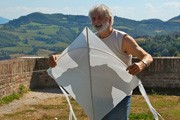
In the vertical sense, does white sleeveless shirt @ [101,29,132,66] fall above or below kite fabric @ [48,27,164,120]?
above

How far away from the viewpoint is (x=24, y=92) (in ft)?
44.5

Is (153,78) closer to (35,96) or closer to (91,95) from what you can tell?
(35,96)

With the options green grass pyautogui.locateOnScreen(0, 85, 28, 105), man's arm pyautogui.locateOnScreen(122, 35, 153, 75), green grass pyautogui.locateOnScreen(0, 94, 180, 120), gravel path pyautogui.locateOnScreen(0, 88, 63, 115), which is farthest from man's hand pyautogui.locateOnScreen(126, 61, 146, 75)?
green grass pyautogui.locateOnScreen(0, 85, 28, 105)

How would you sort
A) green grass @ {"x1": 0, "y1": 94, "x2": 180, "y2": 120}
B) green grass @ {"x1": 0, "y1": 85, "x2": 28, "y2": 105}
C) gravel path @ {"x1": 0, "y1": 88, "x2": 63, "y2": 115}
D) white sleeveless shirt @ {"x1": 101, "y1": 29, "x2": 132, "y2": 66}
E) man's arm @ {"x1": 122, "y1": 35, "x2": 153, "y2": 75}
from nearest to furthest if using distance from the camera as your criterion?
man's arm @ {"x1": 122, "y1": 35, "x2": 153, "y2": 75}, white sleeveless shirt @ {"x1": 101, "y1": 29, "x2": 132, "y2": 66}, green grass @ {"x1": 0, "y1": 94, "x2": 180, "y2": 120}, gravel path @ {"x1": 0, "y1": 88, "x2": 63, "y2": 115}, green grass @ {"x1": 0, "y1": 85, "x2": 28, "y2": 105}

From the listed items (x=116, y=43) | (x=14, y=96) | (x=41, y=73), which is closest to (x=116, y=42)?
(x=116, y=43)

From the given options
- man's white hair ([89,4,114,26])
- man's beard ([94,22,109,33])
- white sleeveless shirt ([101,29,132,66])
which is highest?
man's white hair ([89,4,114,26])

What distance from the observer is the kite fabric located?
4086 millimetres

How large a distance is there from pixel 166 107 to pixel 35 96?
13.9 feet

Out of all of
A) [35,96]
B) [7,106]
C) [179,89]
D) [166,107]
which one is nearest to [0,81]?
[7,106]

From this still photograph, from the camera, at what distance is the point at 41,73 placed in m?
14.8

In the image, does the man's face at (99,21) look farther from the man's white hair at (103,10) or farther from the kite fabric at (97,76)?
the kite fabric at (97,76)

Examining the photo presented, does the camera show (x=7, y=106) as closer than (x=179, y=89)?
Yes

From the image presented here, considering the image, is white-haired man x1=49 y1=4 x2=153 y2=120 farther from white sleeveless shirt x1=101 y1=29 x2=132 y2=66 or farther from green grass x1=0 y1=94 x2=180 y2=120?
green grass x1=0 y1=94 x2=180 y2=120

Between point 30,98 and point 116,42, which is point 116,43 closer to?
point 116,42
